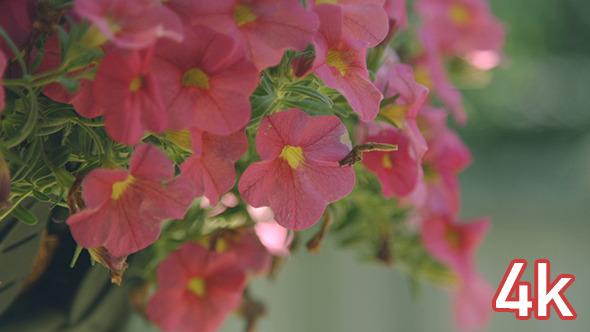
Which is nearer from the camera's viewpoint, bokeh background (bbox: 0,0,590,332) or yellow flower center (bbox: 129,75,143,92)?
yellow flower center (bbox: 129,75,143,92)

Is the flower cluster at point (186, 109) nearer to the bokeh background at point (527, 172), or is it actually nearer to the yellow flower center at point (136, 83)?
the yellow flower center at point (136, 83)

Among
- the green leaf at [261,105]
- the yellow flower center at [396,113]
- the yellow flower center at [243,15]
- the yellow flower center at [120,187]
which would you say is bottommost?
the yellow flower center at [396,113]

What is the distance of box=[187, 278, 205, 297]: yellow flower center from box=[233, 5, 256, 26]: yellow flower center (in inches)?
7.9

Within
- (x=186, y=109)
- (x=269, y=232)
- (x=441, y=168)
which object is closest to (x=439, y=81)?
(x=441, y=168)

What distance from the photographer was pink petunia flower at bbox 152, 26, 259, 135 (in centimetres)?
24

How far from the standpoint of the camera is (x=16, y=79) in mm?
240

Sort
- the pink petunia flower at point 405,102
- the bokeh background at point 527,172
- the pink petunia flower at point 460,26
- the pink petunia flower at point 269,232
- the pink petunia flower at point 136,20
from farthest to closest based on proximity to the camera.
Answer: the bokeh background at point 527,172, the pink petunia flower at point 460,26, the pink petunia flower at point 269,232, the pink petunia flower at point 405,102, the pink petunia flower at point 136,20

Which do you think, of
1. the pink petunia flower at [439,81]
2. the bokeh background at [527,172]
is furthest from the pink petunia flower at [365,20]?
the bokeh background at [527,172]

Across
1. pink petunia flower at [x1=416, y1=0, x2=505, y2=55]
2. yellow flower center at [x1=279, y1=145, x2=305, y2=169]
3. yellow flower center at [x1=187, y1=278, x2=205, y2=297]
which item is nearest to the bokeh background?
pink petunia flower at [x1=416, y1=0, x2=505, y2=55]

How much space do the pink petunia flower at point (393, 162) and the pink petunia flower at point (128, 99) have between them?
0.50 ft

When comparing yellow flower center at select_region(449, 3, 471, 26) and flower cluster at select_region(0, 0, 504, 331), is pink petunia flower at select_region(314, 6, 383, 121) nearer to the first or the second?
flower cluster at select_region(0, 0, 504, 331)

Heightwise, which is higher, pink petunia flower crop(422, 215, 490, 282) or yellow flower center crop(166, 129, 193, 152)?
yellow flower center crop(166, 129, 193, 152)

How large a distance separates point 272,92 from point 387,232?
0.23 m

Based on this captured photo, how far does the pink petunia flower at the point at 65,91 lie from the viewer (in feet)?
0.81
